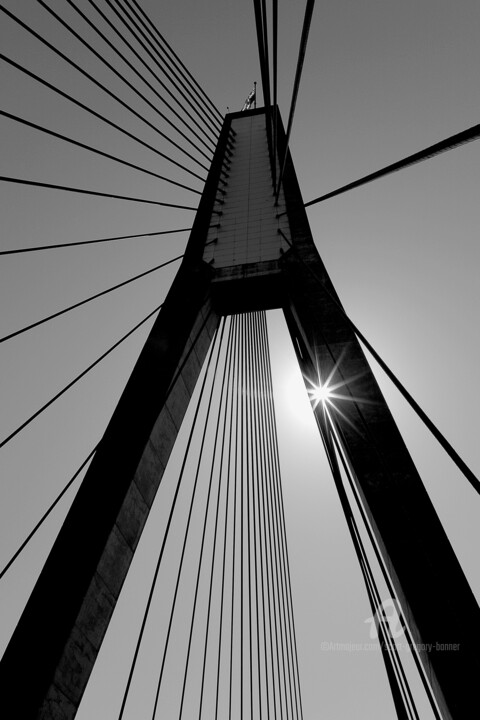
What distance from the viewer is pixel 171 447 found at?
501cm

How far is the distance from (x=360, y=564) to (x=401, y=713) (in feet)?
4.02

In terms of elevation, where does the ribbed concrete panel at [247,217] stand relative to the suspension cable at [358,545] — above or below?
above

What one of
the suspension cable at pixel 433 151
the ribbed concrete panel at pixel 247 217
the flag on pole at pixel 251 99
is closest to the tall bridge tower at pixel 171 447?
the ribbed concrete panel at pixel 247 217

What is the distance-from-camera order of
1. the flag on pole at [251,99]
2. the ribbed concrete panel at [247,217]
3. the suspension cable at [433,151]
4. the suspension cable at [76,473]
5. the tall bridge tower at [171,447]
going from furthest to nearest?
1. the flag on pole at [251,99]
2. the ribbed concrete panel at [247,217]
3. the suspension cable at [76,473]
4. the tall bridge tower at [171,447]
5. the suspension cable at [433,151]

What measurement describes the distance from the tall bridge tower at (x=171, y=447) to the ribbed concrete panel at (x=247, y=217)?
0.03 meters

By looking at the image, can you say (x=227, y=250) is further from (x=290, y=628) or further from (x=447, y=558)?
(x=290, y=628)

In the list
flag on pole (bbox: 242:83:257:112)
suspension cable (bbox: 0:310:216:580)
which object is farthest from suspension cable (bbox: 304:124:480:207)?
flag on pole (bbox: 242:83:257:112)

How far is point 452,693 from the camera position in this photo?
2.90 meters

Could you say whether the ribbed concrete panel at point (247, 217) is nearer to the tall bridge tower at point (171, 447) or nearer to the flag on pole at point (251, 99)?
the tall bridge tower at point (171, 447)

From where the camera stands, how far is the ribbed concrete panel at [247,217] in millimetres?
6512

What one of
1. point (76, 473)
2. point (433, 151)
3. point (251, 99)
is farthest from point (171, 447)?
point (251, 99)

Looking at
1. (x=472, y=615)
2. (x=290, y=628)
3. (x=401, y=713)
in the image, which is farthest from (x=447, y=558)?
(x=290, y=628)

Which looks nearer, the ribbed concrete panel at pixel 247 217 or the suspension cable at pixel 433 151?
the suspension cable at pixel 433 151

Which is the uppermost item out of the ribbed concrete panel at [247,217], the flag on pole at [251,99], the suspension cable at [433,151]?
the flag on pole at [251,99]
